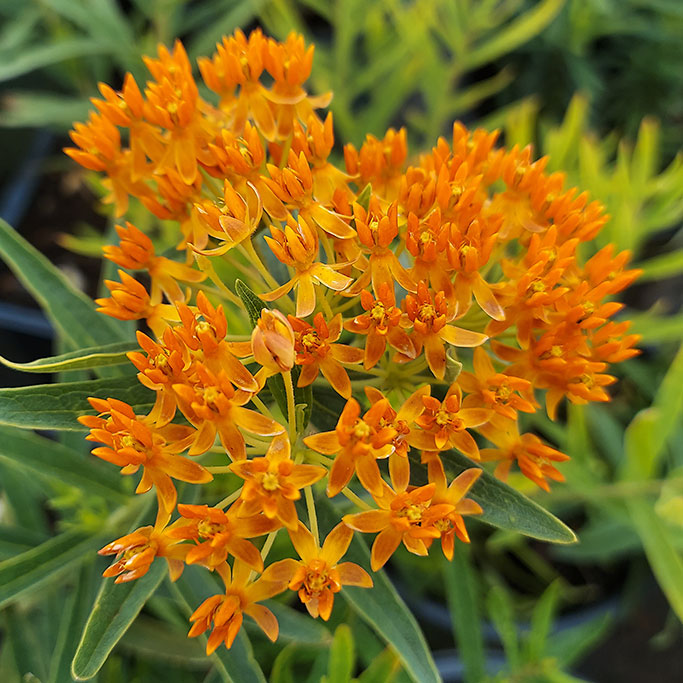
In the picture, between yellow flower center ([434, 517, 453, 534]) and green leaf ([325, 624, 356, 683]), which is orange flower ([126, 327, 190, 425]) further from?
green leaf ([325, 624, 356, 683])

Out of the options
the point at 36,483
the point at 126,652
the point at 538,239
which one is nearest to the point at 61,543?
the point at 36,483

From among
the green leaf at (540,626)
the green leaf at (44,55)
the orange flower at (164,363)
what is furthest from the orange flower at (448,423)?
the green leaf at (44,55)

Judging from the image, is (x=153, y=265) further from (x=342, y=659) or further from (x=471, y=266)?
(x=342, y=659)

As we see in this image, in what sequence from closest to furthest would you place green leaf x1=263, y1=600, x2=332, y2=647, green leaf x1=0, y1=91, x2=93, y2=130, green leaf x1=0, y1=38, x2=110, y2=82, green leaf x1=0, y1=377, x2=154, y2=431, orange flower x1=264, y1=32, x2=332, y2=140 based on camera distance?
1. green leaf x1=0, y1=377, x2=154, y2=431
2. orange flower x1=264, y1=32, x2=332, y2=140
3. green leaf x1=263, y1=600, x2=332, y2=647
4. green leaf x1=0, y1=38, x2=110, y2=82
5. green leaf x1=0, y1=91, x2=93, y2=130

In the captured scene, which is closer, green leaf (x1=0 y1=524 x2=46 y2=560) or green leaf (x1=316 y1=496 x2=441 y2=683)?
green leaf (x1=316 y1=496 x2=441 y2=683)

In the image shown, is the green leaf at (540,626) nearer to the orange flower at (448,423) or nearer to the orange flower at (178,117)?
the orange flower at (448,423)

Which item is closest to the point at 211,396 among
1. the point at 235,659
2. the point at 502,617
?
the point at 235,659

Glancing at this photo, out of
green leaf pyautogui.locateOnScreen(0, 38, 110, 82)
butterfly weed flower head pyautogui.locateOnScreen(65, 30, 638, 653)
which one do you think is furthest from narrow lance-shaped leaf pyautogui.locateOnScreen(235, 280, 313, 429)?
green leaf pyautogui.locateOnScreen(0, 38, 110, 82)
